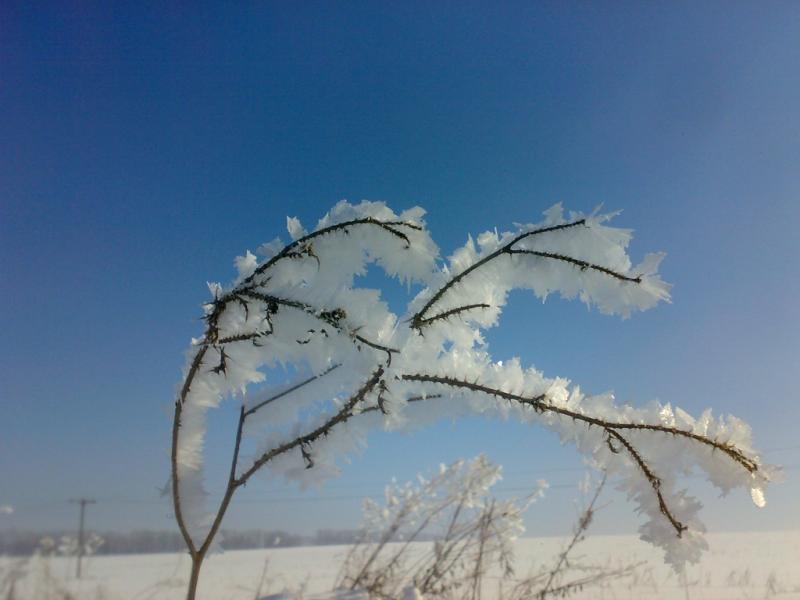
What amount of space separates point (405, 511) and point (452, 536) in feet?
1.67

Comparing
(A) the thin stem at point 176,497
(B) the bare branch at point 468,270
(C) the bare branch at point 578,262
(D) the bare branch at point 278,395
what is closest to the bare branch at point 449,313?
(B) the bare branch at point 468,270

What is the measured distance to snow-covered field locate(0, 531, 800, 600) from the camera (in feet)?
8.73

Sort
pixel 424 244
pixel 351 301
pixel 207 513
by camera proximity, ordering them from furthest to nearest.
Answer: pixel 207 513, pixel 424 244, pixel 351 301

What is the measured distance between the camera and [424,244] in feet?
3.35

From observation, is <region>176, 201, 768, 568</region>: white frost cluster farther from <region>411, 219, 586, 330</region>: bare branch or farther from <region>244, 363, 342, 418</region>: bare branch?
<region>244, 363, 342, 418</region>: bare branch

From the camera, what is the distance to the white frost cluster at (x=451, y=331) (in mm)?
897

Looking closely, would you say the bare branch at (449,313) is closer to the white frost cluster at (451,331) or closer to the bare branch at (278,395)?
the white frost cluster at (451,331)

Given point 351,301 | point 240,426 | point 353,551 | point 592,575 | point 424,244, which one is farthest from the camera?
point 353,551

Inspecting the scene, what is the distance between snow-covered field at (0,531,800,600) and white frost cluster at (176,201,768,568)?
0.41m

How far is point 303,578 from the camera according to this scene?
19.4 ft

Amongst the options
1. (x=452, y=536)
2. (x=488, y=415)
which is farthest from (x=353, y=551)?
(x=488, y=415)

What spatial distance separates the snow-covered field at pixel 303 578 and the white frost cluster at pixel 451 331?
412mm

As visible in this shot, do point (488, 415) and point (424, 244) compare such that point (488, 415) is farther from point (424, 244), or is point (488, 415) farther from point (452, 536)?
point (452, 536)

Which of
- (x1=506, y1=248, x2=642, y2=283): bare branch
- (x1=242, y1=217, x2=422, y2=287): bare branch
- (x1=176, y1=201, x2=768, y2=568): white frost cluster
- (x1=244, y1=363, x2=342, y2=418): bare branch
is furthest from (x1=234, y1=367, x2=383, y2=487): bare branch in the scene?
(x1=506, y1=248, x2=642, y2=283): bare branch
